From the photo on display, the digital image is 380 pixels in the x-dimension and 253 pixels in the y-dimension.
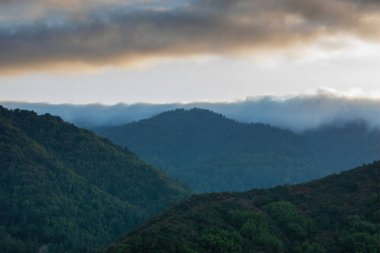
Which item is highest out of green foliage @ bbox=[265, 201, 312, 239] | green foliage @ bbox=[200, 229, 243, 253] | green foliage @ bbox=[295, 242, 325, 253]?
green foliage @ bbox=[265, 201, 312, 239]

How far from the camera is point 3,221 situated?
185250 millimetres

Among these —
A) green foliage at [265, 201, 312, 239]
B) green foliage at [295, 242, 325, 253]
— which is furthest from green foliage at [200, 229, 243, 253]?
green foliage at [265, 201, 312, 239]

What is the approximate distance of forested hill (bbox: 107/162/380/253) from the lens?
98875mm

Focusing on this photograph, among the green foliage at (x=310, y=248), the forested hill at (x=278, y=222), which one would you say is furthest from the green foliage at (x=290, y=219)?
the green foliage at (x=310, y=248)

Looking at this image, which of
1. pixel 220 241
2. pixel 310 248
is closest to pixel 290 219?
pixel 310 248

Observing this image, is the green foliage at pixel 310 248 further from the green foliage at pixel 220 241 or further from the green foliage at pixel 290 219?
the green foliage at pixel 220 241

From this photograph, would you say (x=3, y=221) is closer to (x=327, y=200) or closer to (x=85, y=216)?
(x=85, y=216)

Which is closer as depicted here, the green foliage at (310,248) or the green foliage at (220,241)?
the green foliage at (220,241)

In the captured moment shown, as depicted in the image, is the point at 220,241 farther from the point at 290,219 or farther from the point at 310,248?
the point at 290,219

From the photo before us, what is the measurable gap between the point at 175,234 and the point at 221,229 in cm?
902

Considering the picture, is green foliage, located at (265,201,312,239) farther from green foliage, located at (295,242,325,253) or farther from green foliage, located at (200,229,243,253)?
green foliage, located at (200,229,243,253)

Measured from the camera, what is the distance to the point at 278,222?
114 meters

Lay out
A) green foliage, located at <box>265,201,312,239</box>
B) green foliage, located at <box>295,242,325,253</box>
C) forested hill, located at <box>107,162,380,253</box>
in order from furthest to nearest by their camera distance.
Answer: green foliage, located at <box>265,201,312,239</box>, green foliage, located at <box>295,242,325,253</box>, forested hill, located at <box>107,162,380,253</box>

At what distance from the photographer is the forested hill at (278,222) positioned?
3893 inches
